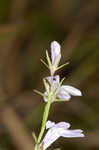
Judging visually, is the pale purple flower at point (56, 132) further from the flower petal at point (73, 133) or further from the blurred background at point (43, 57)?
the blurred background at point (43, 57)

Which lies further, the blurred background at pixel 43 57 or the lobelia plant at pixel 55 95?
the blurred background at pixel 43 57

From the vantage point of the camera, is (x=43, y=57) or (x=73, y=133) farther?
(x=43, y=57)

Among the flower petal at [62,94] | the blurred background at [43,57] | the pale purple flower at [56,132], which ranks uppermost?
the flower petal at [62,94]

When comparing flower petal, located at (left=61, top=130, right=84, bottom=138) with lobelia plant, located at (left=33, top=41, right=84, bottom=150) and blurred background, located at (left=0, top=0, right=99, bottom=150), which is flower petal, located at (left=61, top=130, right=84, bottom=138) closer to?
lobelia plant, located at (left=33, top=41, right=84, bottom=150)

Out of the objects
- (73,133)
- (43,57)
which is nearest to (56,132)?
(73,133)

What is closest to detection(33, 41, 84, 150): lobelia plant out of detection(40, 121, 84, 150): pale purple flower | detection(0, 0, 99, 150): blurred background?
detection(40, 121, 84, 150): pale purple flower

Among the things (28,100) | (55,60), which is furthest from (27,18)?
(55,60)

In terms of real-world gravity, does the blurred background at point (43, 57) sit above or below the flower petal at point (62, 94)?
below

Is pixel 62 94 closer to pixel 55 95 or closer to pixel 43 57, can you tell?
pixel 55 95

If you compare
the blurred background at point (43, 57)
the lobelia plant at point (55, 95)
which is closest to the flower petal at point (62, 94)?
the lobelia plant at point (55, 95)
